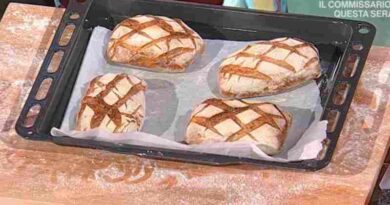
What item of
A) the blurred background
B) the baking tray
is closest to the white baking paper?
the baking tray

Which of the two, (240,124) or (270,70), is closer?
(240,124)

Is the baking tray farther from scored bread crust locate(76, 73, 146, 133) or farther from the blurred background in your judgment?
the blurred background

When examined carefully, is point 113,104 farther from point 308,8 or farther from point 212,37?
point 308,8

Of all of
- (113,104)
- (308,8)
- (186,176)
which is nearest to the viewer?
(186,176)

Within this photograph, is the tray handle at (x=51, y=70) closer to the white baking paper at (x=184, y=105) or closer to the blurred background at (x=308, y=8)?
the white baking paper at (x=184, y=105)

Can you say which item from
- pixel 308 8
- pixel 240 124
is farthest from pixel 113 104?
pixel 308 8

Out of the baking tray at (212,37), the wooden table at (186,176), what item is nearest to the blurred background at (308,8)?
the baking tray at (212,37)

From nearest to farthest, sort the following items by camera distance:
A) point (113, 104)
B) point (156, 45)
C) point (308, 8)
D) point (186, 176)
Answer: point (186, 176)
point (113, 104)
point (156, 45)
point (308, 8)
